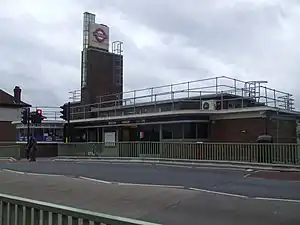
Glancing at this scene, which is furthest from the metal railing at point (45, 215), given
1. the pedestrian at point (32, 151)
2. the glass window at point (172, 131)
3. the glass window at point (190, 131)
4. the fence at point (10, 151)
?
the fence at point (10, 151)

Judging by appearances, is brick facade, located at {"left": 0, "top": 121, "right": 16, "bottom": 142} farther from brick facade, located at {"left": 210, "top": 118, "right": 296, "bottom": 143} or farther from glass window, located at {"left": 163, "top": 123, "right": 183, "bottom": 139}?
brick facade, located at {"left": 210, "top": 118, "right": 296, "bottom": 143}

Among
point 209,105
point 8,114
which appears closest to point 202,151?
point 209,105

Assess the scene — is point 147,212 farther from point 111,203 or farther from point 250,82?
point 250,82

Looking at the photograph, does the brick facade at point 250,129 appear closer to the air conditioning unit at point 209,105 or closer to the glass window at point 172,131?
the air conditioning unit at point 209,105

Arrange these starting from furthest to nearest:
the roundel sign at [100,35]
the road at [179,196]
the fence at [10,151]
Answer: the roundel sign at [100,35], the fence at [10,151], the road at [179,196]

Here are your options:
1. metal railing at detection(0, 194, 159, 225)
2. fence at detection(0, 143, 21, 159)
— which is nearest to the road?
metal railing at detection(0, 194, 159, 225)

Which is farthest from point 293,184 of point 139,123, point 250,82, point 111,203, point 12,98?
point 12,98

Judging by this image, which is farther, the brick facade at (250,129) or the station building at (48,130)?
the station building at (48,130)

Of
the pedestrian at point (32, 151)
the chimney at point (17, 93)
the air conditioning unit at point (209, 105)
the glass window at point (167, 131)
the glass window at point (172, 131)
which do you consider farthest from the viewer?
the chimney at point (17, 93)

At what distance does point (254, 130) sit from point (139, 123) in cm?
937

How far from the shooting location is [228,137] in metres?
29.4

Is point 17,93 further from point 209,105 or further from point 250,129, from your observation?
point 250,129

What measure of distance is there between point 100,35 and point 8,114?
12.9 m

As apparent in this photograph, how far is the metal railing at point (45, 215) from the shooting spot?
4035mm
